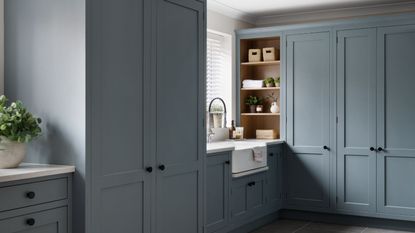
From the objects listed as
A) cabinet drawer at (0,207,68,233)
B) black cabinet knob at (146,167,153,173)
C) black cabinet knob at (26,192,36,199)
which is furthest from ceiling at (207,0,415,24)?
black cabinet knob at (26,192,36,199)

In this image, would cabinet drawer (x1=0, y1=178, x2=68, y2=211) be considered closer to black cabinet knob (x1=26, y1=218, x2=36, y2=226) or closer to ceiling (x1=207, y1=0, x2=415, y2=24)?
black cabinet knob (x1=26, y1=218, x2=36, y2=226)

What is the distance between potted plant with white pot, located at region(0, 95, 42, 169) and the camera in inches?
112

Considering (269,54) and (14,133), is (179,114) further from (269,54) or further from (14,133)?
(269,54)

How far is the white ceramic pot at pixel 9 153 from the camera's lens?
2846 millimetres

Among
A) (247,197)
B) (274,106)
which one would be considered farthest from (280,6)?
(247,197)

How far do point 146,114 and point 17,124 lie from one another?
2.70 feet

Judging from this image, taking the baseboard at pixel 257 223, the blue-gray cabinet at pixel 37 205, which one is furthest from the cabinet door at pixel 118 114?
the baseboard at pixel 257 223

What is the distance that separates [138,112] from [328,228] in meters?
3.06

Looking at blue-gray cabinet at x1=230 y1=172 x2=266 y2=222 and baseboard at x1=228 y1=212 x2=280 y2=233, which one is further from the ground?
blue-gray cabinet at x1=230 y1=172 x2=266 y2=222

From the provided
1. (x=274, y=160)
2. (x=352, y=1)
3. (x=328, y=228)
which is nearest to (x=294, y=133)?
(x=274, y=160)

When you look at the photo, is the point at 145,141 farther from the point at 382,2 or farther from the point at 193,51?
the point at 382,2

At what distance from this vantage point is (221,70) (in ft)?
20.4

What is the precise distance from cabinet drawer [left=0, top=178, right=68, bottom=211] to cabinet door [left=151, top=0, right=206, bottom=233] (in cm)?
79

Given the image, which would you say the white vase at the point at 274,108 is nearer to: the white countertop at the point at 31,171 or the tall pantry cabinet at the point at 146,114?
the tall pantry cabinet at the point at 146,114
